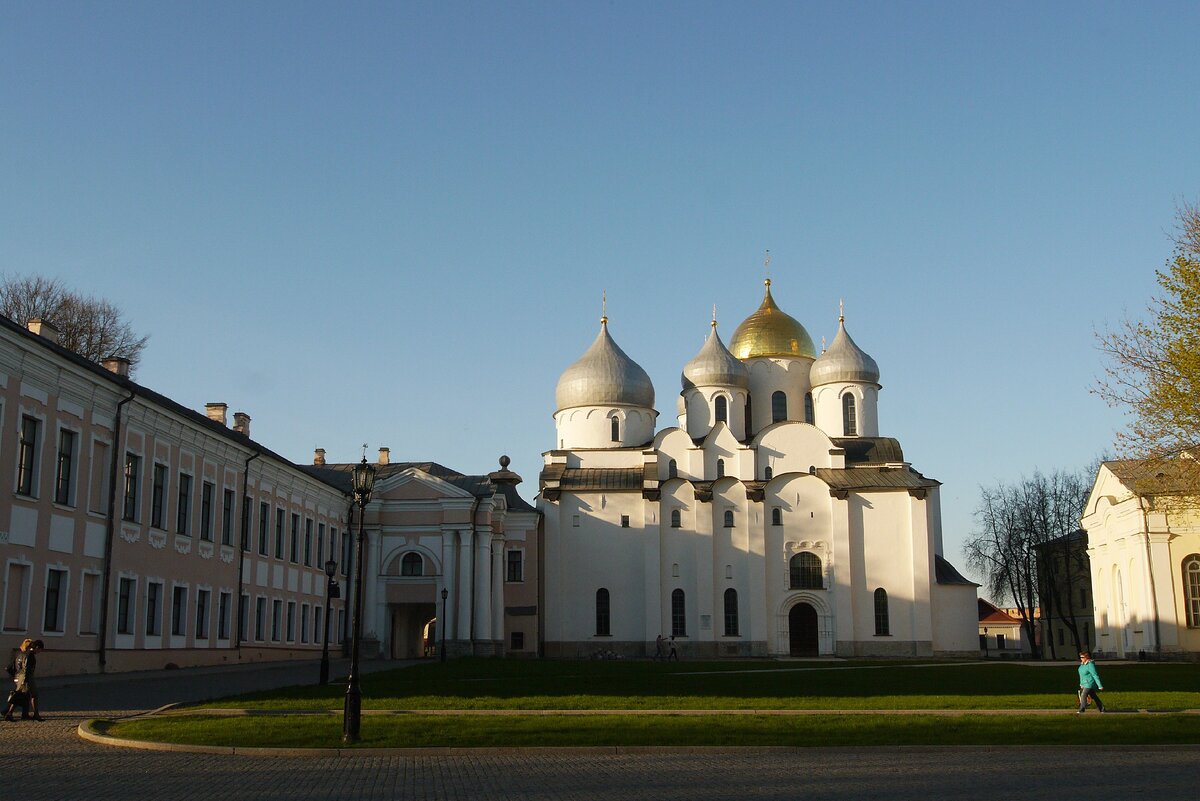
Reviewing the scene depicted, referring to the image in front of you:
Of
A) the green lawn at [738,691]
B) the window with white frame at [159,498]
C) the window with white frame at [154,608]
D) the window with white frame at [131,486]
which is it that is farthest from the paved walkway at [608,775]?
the window with white frame at [159,498]

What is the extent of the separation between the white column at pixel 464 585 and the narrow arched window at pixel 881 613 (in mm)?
21428

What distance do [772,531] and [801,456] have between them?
4.54 metres

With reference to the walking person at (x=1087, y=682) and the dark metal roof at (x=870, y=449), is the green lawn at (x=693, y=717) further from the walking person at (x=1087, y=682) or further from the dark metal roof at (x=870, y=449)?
the dark metal roof at (x=870, y=449)

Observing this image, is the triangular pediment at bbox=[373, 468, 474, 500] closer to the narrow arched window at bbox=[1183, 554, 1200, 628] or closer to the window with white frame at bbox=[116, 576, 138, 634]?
the window with white frame at bbox=[116, 576, 138, 634]

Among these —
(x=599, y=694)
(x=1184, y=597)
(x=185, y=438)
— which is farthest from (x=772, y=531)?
(x=599, y=694)

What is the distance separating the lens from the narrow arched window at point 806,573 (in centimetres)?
6322

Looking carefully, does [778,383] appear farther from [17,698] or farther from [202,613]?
[17,698]

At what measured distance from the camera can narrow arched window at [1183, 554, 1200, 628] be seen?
164 ft

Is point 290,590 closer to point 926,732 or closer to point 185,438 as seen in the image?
point 185,438

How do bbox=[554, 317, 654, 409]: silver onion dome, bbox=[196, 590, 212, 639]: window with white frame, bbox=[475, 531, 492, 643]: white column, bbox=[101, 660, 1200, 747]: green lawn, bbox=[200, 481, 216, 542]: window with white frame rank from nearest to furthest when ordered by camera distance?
bbox=[101, 660, 1200, 747]: green lawn
bbox=[196, 590, 212, 639]: window with white frame
bbox=[200, 481, 216, 542]: window with white frame
bbox=[475, 531, 492, 643]: white column
bbox=[554, 317, 654, 409]: silver onion dome

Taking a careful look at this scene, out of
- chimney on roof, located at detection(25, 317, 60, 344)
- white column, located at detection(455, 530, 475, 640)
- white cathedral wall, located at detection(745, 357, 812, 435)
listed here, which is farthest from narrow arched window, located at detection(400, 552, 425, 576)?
chimney on roof, located at detection(25, 317, 60, 344)

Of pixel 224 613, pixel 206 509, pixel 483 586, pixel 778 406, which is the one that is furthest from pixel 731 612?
pixel 206 509

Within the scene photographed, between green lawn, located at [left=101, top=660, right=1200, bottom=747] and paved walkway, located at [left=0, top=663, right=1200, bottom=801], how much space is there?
887 mm

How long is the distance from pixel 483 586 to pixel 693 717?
122ft
